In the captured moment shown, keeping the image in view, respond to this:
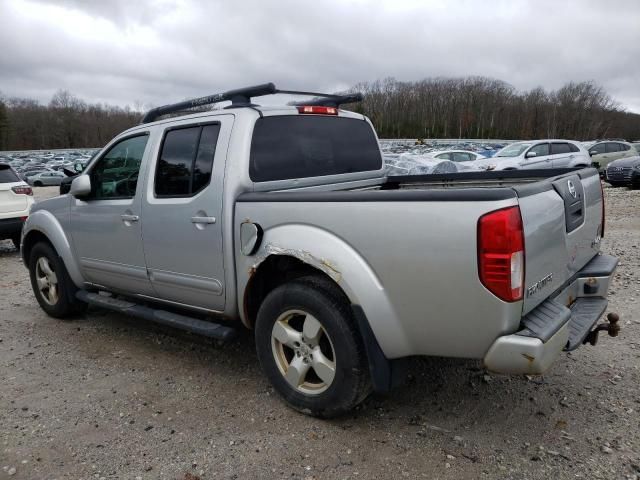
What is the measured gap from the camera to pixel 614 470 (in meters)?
2.50

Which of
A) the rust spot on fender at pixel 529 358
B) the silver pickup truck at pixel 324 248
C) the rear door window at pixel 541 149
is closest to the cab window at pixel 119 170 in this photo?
the silver pickup truck at pixel 324 248

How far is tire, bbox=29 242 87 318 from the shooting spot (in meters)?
4.86

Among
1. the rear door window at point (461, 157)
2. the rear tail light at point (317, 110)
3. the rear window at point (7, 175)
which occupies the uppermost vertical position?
the rear tail light at point (317, 110)

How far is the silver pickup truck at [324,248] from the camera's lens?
2357 millimetres

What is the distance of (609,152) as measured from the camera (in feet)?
73.4

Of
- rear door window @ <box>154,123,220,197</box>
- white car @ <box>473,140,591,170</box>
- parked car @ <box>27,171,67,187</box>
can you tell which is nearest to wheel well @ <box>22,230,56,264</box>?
rear door window @ <box>154,123,220,197</box>

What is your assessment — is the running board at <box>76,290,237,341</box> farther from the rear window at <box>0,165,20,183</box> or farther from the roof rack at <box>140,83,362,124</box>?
the rear window at <box>0,165,20,183</box>

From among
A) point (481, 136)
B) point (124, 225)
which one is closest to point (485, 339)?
point (124, 225)

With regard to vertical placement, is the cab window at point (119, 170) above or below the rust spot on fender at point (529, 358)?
above

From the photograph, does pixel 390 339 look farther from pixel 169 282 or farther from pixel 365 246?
pixel 169 282

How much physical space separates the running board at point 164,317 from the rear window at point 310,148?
3.48 ft

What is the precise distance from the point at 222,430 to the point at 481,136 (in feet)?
369

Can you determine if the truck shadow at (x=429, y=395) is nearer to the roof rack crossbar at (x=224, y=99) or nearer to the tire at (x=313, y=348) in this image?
the tire at (x=313, y=348)

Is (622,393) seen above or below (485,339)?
below
